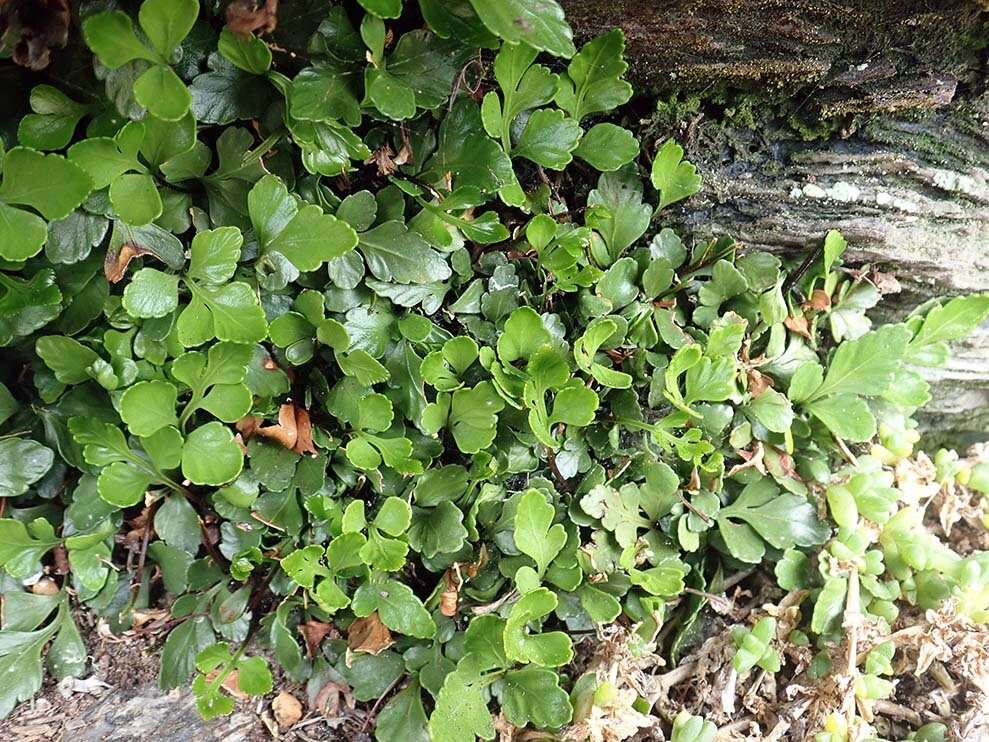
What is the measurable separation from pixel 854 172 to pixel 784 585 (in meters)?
0.81

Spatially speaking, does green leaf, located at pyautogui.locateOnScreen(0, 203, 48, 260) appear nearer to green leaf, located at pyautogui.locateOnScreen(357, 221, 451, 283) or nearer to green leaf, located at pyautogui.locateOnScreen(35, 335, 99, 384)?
green leaf, located at pyautogui.locateOnScreen(35, 335, 99, 384)

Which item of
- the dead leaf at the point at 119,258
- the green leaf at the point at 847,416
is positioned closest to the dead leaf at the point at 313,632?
the dead leaf at the point at 119,258

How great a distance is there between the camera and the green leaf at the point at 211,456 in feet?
3.58

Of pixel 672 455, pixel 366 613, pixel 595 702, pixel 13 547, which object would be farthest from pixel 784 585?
pixel 13 547

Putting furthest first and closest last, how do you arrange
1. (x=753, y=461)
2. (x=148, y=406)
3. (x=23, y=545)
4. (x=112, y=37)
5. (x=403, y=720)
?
1. (x=753, y=461)
2. (x=403, y=720)
3. (x=23, y=545)
4. (x=148, y=406)
5. (x=112, y=37)

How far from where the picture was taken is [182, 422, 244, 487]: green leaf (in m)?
1.09

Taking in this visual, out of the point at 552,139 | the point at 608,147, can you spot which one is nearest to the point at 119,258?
the point at 552,139

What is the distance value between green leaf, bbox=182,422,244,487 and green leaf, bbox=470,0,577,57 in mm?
705

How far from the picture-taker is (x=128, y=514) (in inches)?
51.1

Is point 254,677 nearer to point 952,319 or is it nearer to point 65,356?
point 65,356

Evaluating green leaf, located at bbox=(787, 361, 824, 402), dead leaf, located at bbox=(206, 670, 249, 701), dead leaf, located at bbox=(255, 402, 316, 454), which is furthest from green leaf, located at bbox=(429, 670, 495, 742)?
green leaf, located at bbox=(787, 361, 824, 402)

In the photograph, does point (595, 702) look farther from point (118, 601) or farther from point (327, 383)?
point (118, 601)

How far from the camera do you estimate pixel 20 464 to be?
1.16m

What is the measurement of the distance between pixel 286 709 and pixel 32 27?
1.17 m
